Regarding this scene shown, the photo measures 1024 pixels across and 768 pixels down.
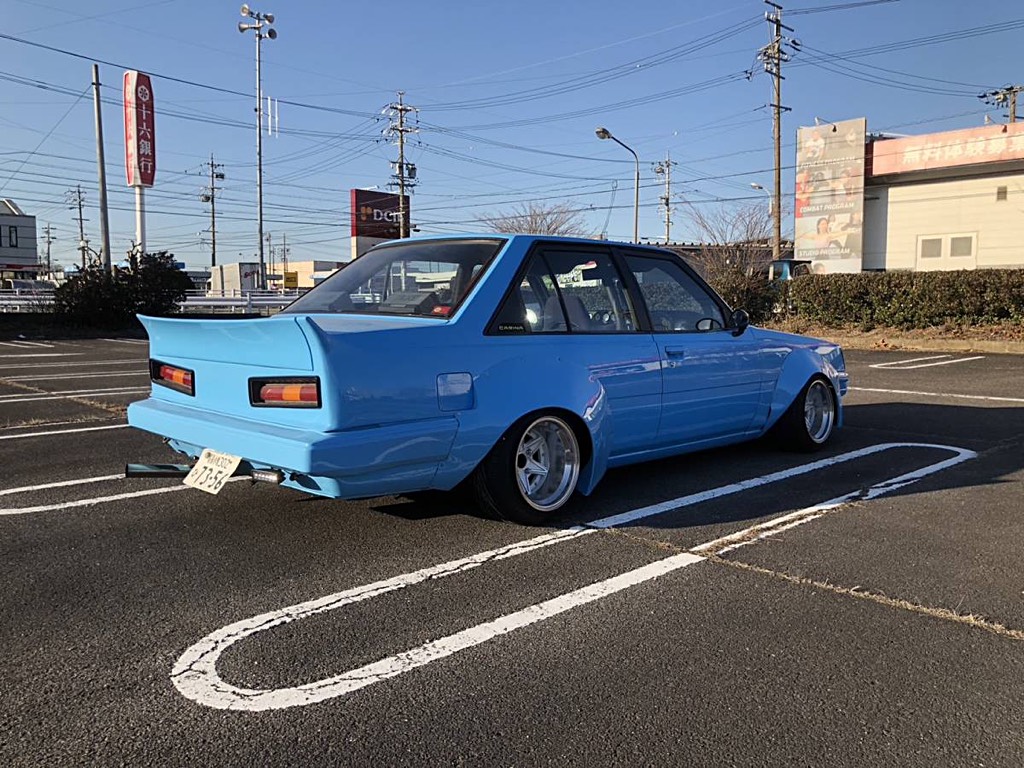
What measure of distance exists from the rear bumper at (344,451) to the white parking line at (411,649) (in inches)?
16.9

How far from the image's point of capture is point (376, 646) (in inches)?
109

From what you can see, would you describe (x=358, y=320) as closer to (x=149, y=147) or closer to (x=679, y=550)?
(x=679, y=550)

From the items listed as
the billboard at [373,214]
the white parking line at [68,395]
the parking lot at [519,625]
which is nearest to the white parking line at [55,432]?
the parking lot at [519,625]

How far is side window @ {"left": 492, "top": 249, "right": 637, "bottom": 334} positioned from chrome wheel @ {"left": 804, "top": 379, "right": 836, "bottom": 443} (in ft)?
7.07

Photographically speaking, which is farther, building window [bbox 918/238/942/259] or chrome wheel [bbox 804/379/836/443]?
building window [bbox 918/238/942/259]

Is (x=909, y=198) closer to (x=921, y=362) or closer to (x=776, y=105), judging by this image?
(x=776, y=105)

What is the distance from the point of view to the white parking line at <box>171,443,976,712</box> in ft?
7.97

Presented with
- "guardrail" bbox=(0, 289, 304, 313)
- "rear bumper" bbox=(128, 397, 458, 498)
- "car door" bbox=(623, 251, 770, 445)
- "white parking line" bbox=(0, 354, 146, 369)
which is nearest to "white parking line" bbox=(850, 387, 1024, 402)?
"car door" bbox=(623, 251, 770, 445)

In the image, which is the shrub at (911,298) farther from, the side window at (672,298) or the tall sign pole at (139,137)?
the tall sign pole at (139,137)

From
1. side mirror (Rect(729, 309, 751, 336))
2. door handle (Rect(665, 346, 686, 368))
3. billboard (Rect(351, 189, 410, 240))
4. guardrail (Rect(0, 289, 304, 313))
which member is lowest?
door handle (Rect(665, 346, 686, 368))

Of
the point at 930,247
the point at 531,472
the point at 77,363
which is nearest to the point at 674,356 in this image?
the point at 531,472

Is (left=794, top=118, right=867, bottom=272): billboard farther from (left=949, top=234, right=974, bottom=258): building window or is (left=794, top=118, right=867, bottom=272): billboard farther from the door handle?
the door handle

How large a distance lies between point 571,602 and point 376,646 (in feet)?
2.67

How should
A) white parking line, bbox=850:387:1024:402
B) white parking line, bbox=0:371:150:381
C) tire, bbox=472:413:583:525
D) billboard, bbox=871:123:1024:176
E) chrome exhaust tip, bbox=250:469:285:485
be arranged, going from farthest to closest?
billboard, bbox=871:123:1024:176, white parking line, bbox=0:371:150:381, white parking line, bbox=850:387:1024:402, tire, bbox=472:413:583:525, chrome exhaust tip, bbox=250:469:285:485
